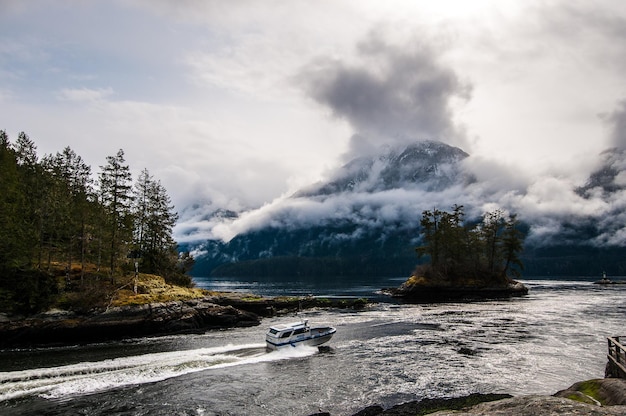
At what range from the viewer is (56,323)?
5734 cm

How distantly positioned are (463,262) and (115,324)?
11188cm

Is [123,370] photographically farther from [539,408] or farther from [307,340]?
[539,408]

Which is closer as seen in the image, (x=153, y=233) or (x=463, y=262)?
(x=153, y=233)

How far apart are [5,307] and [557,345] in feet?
252

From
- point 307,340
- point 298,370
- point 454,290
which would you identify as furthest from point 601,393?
point 454,290

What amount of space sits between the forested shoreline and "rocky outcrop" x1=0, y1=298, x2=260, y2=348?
3156 millimetres

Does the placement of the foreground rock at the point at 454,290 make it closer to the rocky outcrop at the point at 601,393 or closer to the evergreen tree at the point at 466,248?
the evergreen tree at the point at 466,248

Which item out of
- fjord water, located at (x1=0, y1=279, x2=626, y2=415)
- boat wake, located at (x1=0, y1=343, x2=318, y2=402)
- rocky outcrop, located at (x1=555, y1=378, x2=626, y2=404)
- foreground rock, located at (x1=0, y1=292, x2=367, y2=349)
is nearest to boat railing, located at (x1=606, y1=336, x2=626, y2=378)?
rocky outcrop, located at (x1=555, y1=378, x2=626, y2=404)

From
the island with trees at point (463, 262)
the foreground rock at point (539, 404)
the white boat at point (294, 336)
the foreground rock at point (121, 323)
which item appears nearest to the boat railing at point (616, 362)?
the foreground rock at point (539, 404)

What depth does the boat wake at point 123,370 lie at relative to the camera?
33.8 m

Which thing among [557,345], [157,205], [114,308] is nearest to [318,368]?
[557,345]

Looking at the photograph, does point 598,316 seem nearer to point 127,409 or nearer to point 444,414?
point 444,414

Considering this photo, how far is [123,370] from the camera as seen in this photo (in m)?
39.3

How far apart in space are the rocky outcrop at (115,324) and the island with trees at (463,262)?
72.6 meters
